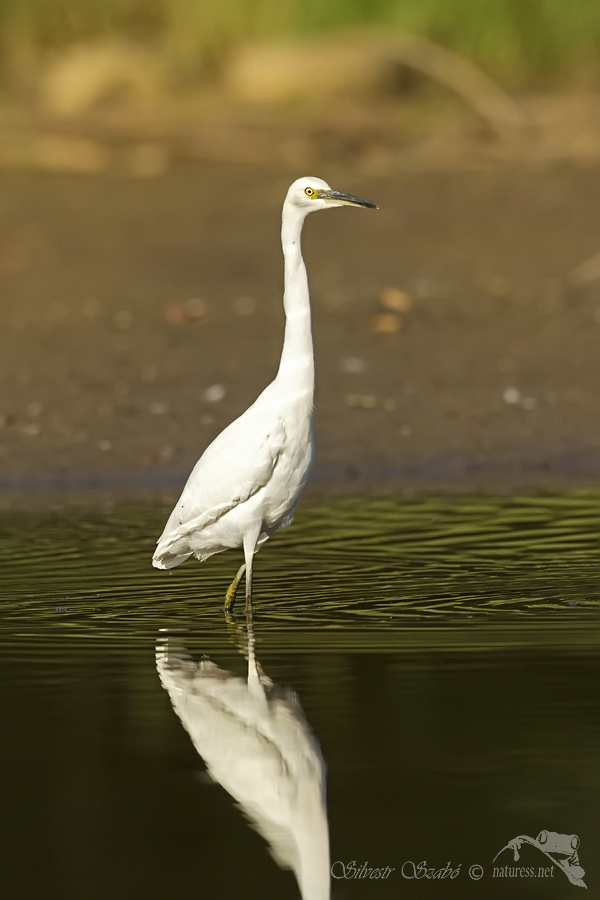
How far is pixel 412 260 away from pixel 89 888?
9.70 m

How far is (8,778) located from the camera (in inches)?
175

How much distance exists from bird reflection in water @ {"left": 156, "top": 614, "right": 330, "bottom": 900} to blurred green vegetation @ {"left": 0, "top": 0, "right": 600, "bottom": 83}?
11569mm

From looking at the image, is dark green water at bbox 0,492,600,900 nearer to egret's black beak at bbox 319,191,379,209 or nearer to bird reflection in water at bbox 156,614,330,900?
bird reflection in water at bbox 156,614,330,900

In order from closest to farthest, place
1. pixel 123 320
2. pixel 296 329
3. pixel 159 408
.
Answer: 1. pixel 296 329
2. pixel 159 408
3. pixel 123 320

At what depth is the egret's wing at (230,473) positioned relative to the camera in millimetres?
6484

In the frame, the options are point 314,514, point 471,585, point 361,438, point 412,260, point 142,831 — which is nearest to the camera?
point 142,831

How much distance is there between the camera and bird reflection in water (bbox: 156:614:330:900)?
3953mm

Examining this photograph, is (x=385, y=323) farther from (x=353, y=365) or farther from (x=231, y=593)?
(x=231, y=593)

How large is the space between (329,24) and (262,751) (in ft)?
41.8

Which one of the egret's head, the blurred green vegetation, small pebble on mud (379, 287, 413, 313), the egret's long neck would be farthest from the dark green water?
the blurred green vegetation

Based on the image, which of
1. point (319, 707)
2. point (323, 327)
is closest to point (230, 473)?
point (319, 707)

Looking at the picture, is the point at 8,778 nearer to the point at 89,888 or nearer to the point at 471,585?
the point at 89,888

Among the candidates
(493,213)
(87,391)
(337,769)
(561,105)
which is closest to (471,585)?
(337,769)

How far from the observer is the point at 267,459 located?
648 cm
